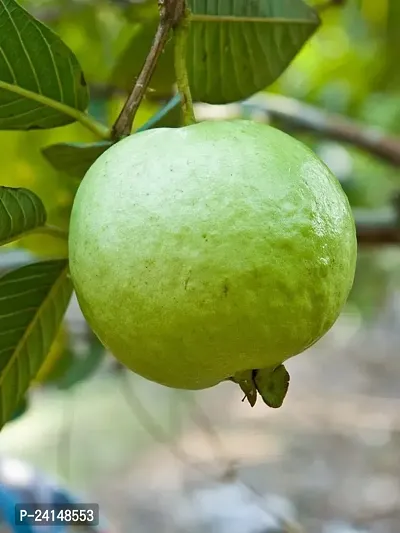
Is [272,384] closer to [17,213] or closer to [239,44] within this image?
[17,213]

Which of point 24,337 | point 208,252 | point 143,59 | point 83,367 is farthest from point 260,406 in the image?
point 208,252

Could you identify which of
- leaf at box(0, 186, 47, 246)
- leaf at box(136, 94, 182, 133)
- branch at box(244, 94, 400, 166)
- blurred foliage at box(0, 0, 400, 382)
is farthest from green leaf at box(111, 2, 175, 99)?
branch at box(244, 94, 400, 166)

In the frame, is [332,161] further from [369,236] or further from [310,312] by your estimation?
[310,312]

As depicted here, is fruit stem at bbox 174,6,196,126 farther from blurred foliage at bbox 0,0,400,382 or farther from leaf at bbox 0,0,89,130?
blurred foliage at bbox 0,0,400,382

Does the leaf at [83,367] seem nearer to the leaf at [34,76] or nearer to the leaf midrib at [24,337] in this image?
the leaf midrib at [24,337]

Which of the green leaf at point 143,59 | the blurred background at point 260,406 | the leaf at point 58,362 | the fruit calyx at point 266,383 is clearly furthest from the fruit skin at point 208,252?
the leaf at point 58,362

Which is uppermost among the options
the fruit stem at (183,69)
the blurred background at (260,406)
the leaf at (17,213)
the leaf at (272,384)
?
the fruit stem at (183,69)
